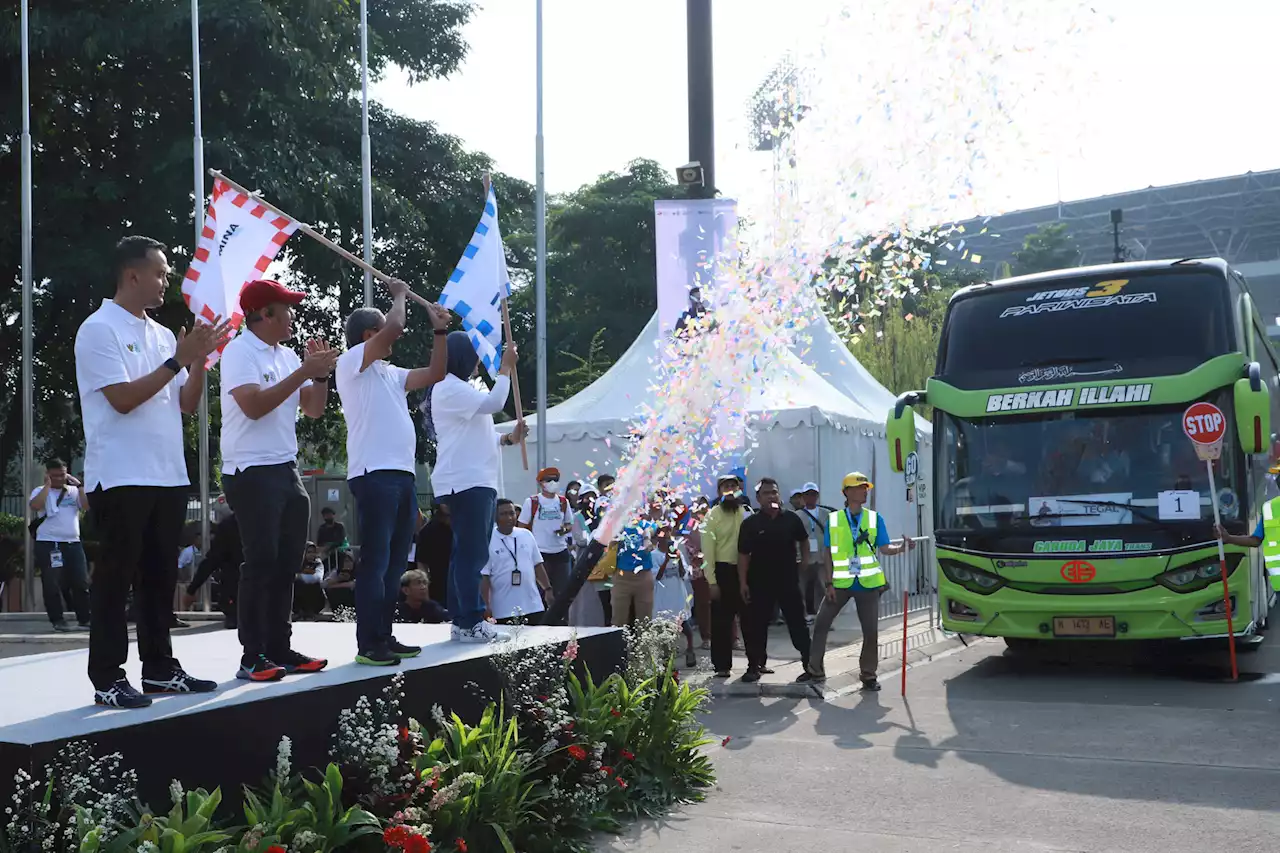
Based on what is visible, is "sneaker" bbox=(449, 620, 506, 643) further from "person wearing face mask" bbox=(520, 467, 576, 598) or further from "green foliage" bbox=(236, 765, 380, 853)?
"person wearing face mask" bbox=(520, 467, 576, 598)

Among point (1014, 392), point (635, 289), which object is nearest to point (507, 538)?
point (1014, 392)

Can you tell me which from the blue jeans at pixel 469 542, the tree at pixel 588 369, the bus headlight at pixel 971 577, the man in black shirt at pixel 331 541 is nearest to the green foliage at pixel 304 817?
the blue jeans at pixel 469 542

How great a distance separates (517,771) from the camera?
5883mm

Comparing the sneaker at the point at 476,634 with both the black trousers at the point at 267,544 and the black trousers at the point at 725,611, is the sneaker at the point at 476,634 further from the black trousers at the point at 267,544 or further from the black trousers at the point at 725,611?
the black trousers at the point at 725,611

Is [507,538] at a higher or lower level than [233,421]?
lower

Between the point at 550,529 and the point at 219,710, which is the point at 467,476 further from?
the point at 550,529

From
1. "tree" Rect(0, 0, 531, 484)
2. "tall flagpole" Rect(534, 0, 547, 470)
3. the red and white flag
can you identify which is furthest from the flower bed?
"tree" Rect(0, 0, 531, 484)

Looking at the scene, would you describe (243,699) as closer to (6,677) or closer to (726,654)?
(6,677)

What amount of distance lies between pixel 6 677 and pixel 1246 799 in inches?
246

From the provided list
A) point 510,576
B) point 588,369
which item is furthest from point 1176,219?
point 510,576

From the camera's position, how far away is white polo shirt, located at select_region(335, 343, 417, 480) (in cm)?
620

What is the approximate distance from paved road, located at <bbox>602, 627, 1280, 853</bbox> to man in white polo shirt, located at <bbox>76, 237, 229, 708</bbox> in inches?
96.4

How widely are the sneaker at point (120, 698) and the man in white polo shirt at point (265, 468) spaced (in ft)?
2.26

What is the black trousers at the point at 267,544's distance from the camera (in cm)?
567
